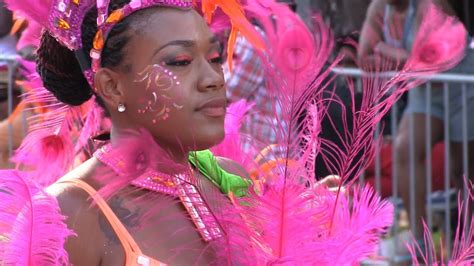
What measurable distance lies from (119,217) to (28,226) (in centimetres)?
20

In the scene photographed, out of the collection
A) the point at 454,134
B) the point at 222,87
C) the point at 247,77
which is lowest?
the point at 454,134

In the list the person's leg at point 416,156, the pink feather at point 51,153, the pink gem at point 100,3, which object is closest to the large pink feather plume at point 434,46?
the pink gem at point 100,3

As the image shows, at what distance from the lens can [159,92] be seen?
2.50 meters

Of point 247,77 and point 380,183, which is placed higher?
point 247,77

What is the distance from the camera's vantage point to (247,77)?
196 inches

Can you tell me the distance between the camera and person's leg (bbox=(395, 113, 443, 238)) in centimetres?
548

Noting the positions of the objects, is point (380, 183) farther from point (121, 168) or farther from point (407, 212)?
point (121, 168)

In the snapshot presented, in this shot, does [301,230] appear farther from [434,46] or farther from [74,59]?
[74,59]

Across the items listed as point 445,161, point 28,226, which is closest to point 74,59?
point 28,226

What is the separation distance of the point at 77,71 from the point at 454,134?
3062 millimetres

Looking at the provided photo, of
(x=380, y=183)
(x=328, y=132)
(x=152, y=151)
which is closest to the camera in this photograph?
(x=152, y=151)

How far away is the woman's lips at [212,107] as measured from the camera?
2490 millimetres

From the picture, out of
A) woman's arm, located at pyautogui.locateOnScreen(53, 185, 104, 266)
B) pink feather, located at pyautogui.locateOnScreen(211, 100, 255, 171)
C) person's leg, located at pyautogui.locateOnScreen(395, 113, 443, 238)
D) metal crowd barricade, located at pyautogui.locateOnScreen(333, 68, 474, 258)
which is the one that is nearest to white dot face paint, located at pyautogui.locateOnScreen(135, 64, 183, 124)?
woman's arm, located at pyautogui.locateOnScreen(53, 185, 104, 266)

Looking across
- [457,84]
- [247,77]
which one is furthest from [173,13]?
Answer: [457,84]
